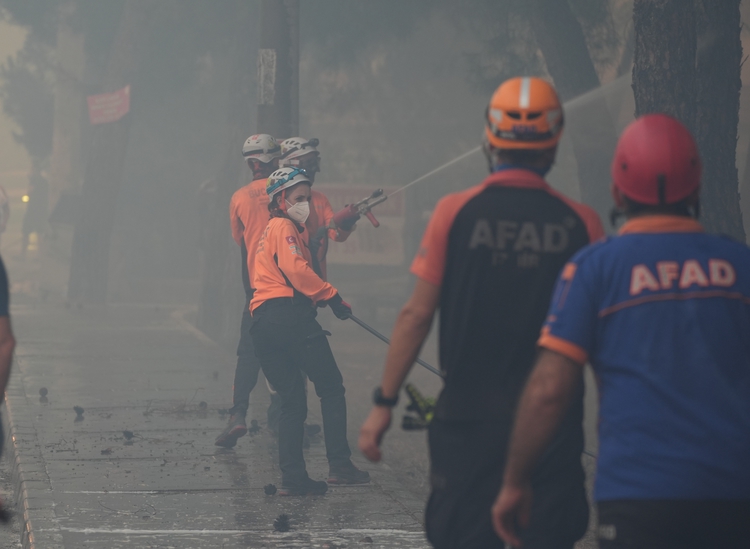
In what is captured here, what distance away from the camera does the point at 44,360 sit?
13.3m

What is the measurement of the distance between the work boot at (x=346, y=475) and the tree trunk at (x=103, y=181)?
617 inches

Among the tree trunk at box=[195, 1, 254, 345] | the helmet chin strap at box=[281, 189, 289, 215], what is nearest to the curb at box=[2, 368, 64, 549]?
the helmet chin strap at box=[281, 189, 289, 215]

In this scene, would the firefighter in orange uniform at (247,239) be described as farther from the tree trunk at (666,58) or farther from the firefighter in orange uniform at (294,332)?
the tree trunk at (666,58)

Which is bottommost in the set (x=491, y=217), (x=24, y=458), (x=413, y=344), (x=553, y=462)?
(x=24, y=458)

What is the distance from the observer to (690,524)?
2.78 m

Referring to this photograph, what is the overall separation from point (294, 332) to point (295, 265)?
0.44m

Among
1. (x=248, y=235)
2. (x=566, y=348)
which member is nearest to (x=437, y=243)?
(x=566, y=348)

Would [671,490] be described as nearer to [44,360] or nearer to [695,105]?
[695,105]

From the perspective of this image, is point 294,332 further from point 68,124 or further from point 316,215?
point 68,124

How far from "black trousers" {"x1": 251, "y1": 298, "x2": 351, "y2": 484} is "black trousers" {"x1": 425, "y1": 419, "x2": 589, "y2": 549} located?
3455mm

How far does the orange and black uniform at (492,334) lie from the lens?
3490 millimetres

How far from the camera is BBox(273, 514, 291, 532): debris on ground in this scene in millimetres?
6109

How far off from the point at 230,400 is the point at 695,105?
469 cm

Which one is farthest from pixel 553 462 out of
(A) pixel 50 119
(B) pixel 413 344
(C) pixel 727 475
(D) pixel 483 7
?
(A) pixel 50 119
